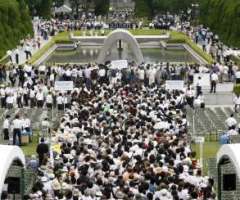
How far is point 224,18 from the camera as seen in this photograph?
202 ft

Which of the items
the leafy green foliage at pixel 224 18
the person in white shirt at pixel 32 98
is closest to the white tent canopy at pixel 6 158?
the person in white shirt at pixel 32 98

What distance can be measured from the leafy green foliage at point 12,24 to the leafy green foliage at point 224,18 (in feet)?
46.5

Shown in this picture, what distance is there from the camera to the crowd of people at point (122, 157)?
19.2m

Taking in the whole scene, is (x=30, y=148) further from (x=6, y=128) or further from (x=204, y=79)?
(x=204, y=79)

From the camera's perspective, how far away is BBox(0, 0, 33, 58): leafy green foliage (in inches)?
2196

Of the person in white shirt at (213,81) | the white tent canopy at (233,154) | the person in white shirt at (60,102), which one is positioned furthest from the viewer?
the person in white shirt at (213,81)

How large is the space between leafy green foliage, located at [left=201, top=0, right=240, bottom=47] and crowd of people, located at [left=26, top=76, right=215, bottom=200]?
2720cm

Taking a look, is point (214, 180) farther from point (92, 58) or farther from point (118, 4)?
point (118, 4)

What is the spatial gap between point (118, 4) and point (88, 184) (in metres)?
130

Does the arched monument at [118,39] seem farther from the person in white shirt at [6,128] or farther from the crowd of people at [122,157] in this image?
the person in white shirt at [6,128]

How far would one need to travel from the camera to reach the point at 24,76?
4150 cm

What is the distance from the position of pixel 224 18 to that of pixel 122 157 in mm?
41330

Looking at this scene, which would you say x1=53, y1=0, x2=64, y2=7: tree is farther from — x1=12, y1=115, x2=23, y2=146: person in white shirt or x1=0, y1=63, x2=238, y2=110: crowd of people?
x1=12, y1=115, x2=23, y2=146: person in white shirt

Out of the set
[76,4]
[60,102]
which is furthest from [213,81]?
[76,4]
